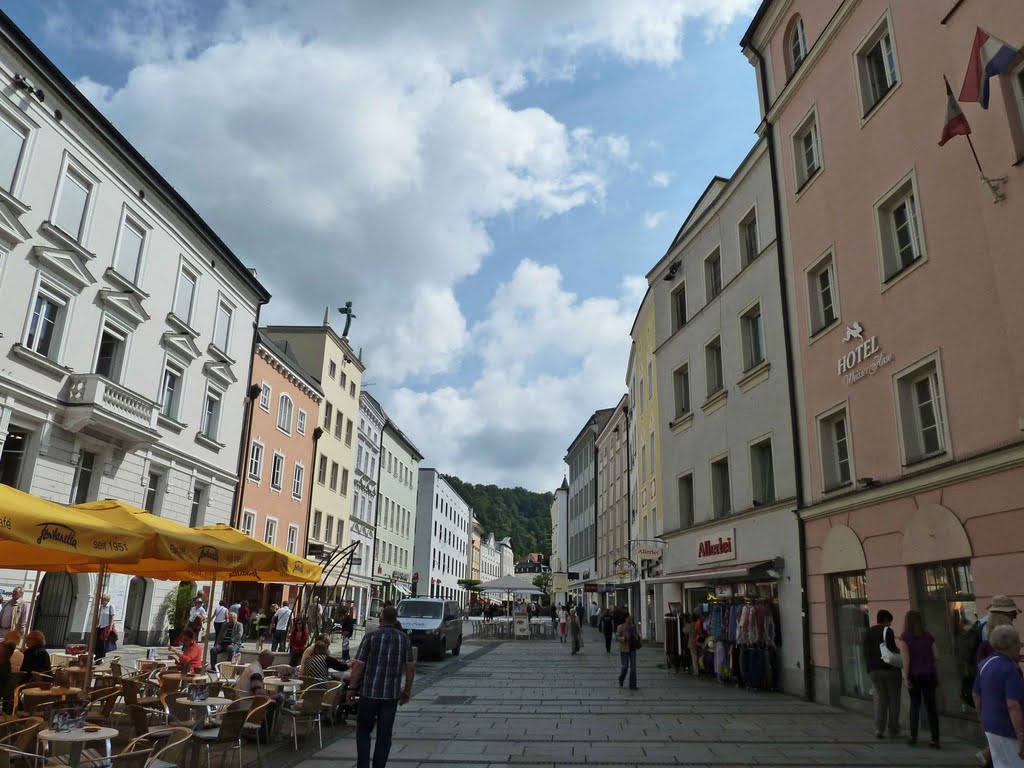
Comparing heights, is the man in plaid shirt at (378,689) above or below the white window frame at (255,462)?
below

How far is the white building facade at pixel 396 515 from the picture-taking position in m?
57.6

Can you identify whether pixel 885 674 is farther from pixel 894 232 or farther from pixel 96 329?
pixel 96 329

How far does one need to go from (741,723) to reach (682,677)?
7914mm

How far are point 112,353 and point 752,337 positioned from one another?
1889cm

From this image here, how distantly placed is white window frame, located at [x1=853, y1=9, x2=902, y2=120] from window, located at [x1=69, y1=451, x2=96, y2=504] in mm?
21272

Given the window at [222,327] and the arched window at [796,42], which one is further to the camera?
the window at [222,327]

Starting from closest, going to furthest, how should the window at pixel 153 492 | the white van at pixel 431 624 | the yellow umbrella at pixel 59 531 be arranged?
the yellow umbrella at pixel 59 531 < the window at pixel 153 492 < the white van at pixel 431 624

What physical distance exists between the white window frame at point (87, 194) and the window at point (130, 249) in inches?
59.8

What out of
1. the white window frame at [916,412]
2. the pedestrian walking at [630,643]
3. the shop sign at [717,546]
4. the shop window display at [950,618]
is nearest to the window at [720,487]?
the shop sign at [717,546]

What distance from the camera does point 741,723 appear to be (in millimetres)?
12148

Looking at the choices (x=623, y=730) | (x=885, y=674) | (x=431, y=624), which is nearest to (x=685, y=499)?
(x=431, y=624)

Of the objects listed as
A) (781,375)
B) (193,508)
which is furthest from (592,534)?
(781,375)

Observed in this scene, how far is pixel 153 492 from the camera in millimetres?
25047

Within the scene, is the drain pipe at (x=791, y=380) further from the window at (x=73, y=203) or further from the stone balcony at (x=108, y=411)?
the window at (x=73, y=203)
